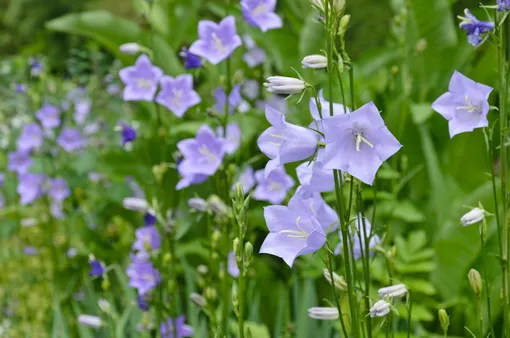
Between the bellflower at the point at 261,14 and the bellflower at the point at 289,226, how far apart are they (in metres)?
0.89

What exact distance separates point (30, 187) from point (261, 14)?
1.91m

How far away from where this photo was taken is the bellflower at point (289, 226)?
1.06 meters

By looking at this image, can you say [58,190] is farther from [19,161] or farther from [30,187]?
[19,161]

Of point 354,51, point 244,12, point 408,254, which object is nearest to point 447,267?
point 408,254

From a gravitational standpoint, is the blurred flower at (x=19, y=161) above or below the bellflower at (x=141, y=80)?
below

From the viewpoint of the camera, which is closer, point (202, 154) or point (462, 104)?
point (462, 104)

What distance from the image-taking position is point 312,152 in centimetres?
99

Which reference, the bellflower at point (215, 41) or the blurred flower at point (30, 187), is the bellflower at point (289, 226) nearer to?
the bellflower at point (215, 41)

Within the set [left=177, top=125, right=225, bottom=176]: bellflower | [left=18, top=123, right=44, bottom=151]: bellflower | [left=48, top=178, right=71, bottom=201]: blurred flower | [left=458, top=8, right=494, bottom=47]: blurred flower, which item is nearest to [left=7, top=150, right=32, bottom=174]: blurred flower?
[left=18, top=123, right=44, bottom=151]: bellflower

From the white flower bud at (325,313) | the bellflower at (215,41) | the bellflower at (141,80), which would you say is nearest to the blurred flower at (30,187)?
the bellflower at (141,80)

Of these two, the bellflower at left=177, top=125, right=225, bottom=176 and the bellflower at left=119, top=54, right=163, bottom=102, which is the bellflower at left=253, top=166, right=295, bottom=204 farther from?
the bellflower at left=119, top=54, right=163, bottom=102

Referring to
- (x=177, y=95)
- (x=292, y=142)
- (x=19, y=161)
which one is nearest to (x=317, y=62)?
(x=292, y=142)

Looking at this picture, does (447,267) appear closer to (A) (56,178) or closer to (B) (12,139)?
(A) (56,178)

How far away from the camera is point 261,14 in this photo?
6.15ft
